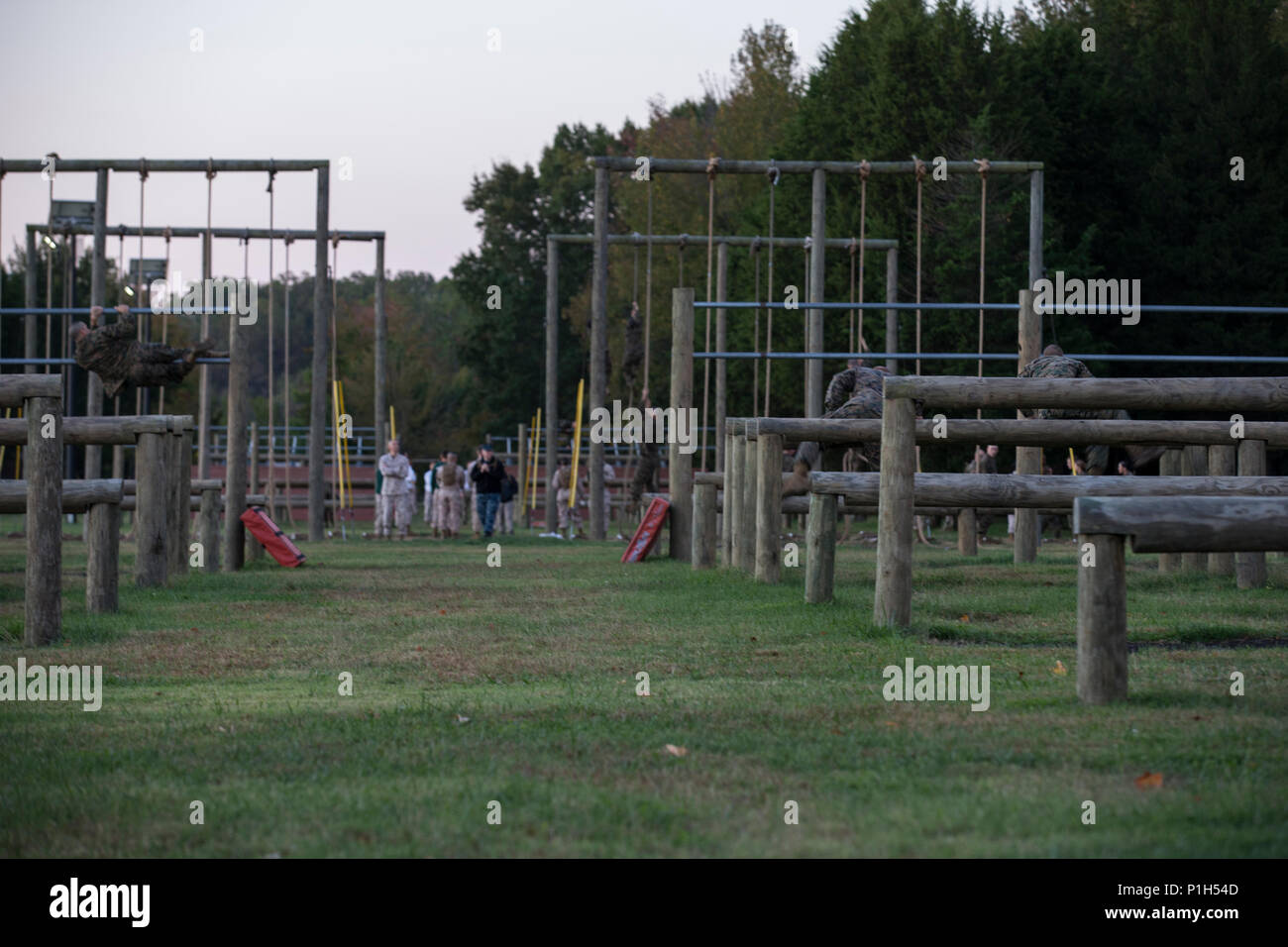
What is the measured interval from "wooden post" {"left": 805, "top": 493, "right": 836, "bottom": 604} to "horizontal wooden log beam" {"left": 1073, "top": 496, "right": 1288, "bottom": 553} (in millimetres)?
4426

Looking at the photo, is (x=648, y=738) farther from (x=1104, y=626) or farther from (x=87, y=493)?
(x=87, y=493)

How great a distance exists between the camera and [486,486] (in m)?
29.3

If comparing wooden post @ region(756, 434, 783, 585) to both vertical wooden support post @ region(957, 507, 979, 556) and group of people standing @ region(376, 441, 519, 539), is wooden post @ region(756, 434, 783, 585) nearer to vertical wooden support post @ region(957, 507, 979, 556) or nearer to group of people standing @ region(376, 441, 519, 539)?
vertical wooden support post @ region(957, 507, 979, 556)

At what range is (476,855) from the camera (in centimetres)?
411

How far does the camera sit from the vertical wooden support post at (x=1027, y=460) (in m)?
15.3

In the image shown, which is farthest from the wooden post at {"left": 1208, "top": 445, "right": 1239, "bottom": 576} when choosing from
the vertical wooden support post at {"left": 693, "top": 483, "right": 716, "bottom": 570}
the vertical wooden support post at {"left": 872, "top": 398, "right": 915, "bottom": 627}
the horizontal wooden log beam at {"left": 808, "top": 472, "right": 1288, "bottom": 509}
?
the vertical wooden support post at {"left": 693, "top": 483, "right": 716, "bottom": 570}

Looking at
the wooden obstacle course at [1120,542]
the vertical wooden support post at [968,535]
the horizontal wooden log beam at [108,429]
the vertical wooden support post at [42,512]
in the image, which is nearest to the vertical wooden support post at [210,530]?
the horizontal wooden log beam at [108,429]

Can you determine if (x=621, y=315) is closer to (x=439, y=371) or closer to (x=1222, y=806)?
(x=439, y=371)

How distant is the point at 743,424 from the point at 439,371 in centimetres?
5986

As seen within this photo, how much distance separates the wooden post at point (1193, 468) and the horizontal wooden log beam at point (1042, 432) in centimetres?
150

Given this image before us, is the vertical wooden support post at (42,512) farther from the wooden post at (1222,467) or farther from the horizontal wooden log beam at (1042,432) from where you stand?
the wooden post at (1222,467)

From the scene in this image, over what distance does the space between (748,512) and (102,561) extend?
5910 millimetres

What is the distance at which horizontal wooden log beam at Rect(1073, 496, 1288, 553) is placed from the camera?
6.38 meters

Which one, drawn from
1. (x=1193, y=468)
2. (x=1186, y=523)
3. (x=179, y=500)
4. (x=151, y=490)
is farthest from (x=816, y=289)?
(x=1186, y=523)
